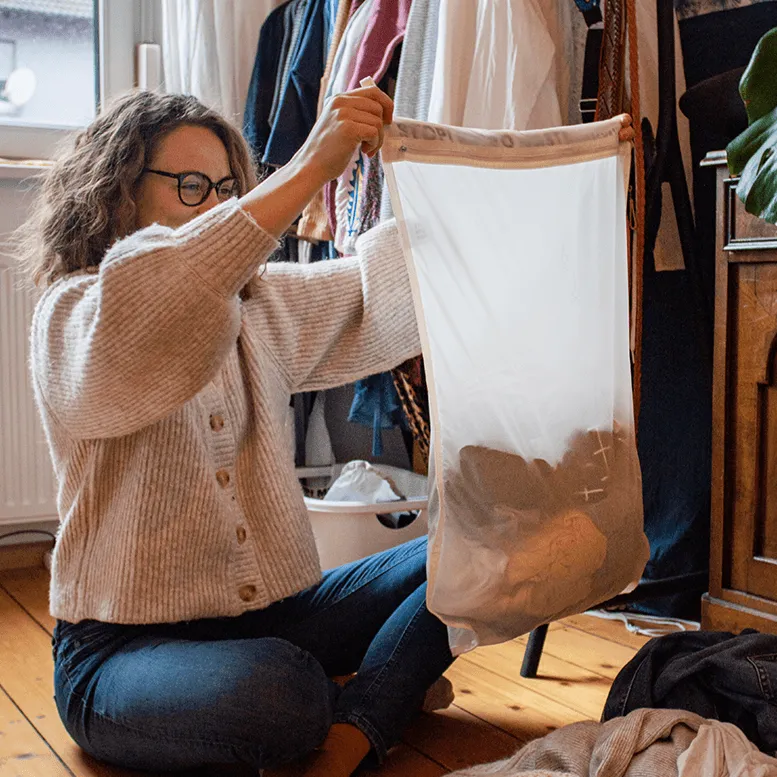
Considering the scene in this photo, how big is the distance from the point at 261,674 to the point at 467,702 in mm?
487

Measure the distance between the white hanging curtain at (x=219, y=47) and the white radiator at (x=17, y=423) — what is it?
62 centimetres

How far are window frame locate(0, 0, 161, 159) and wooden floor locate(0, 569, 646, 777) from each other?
114 centimetres

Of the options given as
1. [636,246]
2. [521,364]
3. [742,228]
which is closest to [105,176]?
[521,364]

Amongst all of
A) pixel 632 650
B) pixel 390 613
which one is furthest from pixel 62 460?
pixel 632 650

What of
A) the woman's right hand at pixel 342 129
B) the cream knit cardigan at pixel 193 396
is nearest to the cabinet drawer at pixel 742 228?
the cream knit cardigan at pixel 193 396

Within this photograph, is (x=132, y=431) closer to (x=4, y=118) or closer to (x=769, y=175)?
Answer: (x=769, y=175)

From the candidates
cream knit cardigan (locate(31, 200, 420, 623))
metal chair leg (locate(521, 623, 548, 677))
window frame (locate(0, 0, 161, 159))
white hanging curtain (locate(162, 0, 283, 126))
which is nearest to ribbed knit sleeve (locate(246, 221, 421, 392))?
cream knit cardigan (locate(31, 200, 420, 623))

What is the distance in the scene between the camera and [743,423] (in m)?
1.53

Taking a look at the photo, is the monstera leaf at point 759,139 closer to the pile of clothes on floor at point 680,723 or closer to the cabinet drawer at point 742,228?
the cabinet drawer at point 742,228

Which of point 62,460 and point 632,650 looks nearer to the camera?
point 62,460

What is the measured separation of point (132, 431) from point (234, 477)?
18 centimetres

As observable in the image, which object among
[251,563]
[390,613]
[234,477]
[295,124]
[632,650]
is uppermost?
[295,124]

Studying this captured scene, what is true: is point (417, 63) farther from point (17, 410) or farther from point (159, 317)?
point (17, 410)

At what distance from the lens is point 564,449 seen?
1.25m
